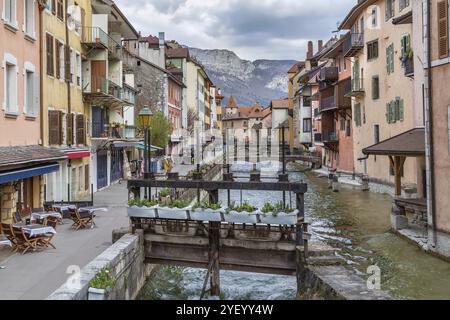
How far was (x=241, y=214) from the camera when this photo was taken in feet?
36.1

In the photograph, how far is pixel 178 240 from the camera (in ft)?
38.9

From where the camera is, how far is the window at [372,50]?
33.5m

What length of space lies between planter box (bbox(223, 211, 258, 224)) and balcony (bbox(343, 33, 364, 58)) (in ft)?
93.9

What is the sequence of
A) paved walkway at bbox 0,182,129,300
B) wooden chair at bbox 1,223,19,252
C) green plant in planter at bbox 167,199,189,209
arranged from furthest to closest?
1. wooden chair at bbox 1,223,19,252
2. green plant in planter at bbox 167,199,189,209
3. paved walkway at bbox 0,182,129,300

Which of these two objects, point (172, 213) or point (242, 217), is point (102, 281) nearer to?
point (172, 213)

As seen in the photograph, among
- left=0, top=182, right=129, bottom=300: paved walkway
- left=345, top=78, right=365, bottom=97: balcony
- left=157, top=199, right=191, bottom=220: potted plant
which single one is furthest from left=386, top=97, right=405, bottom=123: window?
left=157, top=199, right=191, bottom=220: potted plant

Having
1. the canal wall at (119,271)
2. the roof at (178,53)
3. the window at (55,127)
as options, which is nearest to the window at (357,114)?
the window at (55,127)

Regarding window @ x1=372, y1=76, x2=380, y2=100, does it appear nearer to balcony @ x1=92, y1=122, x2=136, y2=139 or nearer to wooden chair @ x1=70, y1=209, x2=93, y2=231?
balcony @ x1=92, y1=122, x2=136, y2=139

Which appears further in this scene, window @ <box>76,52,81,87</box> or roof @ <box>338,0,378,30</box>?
roof @ <box>338,0,378,30</box>

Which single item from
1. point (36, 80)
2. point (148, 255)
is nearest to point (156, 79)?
point (36, 80)

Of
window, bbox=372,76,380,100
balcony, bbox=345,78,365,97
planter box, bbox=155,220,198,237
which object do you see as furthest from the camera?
balcony, bbox=345,78,365,97

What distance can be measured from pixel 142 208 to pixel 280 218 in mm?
3494

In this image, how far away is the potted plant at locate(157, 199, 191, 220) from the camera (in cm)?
1156

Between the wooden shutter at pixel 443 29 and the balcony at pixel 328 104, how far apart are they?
101 feet
